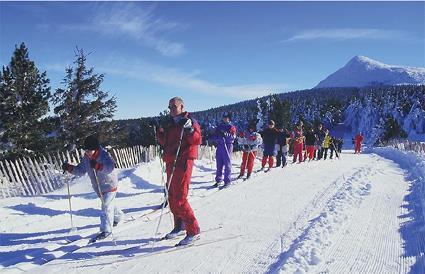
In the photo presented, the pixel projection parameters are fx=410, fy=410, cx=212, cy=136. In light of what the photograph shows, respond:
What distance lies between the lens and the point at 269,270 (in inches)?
182

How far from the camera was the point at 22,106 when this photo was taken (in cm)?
2684

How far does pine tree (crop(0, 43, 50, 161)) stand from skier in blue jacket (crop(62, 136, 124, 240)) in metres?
21.2

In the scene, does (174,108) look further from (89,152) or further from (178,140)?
(89,152)

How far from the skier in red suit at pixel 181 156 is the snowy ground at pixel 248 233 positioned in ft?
1.16

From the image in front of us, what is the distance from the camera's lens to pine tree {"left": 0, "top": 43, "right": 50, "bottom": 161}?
25984 mm

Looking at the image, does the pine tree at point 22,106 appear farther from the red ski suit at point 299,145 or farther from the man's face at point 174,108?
the man's face at point 174,108

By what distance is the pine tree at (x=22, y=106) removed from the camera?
25984 mm

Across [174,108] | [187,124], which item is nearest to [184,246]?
[187,124]

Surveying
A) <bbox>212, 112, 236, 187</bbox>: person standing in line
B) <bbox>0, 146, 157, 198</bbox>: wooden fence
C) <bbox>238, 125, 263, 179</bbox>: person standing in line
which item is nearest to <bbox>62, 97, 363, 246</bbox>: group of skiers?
<bbox>212, 112, 236, 187</bbox>: person standing in line

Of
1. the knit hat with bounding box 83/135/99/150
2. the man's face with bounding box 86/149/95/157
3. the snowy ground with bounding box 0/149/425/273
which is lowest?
the snowy ground with bounding box 0/149/425/273

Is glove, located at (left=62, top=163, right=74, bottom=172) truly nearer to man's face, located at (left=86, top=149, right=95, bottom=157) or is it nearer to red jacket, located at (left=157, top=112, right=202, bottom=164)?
man's face, located at (left=86, top=149, right=95, bottom=157)

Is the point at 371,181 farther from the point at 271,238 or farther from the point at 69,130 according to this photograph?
the point at 69,130

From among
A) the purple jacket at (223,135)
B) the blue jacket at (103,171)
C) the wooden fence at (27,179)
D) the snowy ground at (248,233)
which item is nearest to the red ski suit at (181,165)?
the snowy ground at (248,233)

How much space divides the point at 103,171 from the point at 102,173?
9cm
